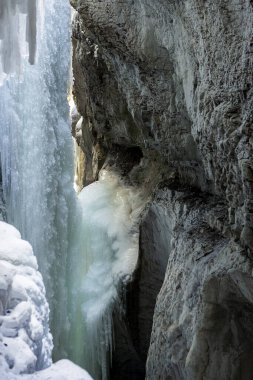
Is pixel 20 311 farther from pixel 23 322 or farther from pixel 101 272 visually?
pixel 101 272

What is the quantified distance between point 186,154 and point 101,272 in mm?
1841

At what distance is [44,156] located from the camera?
627 cm

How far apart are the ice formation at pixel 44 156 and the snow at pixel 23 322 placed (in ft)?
7.06

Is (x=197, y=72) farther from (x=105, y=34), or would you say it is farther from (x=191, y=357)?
(x=191, y=357)

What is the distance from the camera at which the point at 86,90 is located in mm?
7426

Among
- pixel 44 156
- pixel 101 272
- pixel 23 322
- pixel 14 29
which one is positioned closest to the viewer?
pixel 23 322

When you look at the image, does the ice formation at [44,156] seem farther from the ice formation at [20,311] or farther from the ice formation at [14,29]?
the ice formation at [20,311]

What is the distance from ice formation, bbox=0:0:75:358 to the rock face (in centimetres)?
50

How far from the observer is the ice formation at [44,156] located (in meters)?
5.91

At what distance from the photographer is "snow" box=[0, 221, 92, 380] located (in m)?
2.62

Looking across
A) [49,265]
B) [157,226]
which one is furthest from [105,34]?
[49,265]

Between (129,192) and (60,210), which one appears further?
(129,192)

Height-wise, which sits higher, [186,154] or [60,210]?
[186,154]

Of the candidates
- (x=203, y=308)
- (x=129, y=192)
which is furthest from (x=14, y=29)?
(x=129, y=192)
